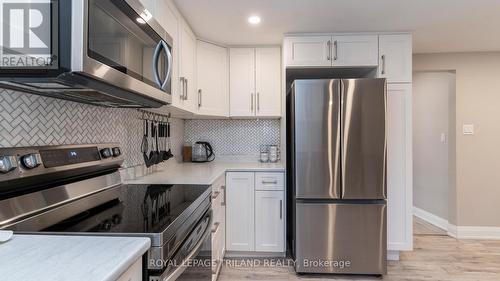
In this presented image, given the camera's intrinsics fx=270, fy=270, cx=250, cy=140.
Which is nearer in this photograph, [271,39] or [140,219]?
[140,219]

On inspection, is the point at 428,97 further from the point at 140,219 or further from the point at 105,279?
the point at 105,279

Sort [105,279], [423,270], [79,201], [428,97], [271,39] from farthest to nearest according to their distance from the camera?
[428,97], [271,39], [423,270], [79,201], [105,279]

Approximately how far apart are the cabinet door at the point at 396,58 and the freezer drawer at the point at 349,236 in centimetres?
113

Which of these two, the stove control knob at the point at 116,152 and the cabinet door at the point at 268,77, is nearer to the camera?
the stove control knob at the point at 116,152

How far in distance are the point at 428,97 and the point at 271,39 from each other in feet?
7.84

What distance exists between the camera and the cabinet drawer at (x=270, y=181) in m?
2.42

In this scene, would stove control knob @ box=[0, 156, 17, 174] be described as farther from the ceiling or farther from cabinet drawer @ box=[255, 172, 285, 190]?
cabinet drawer @ box=[255, 172, 285, 190]

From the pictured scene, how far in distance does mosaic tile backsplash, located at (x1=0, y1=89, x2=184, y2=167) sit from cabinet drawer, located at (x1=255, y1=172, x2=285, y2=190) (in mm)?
1037

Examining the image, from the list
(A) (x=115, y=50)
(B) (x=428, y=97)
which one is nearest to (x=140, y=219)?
(A) (x=115, y=50)

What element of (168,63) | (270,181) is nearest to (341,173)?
(270,181)

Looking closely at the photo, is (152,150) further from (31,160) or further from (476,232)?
(476,232)

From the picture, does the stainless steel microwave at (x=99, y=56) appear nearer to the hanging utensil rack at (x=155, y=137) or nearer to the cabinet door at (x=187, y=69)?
the cabinet door at (x=187, y=69)

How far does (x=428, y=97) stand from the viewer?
356cm

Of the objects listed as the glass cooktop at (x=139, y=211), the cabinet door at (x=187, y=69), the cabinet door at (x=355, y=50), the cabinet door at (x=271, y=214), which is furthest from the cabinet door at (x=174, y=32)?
the cabinet door at (x=355, y=50)
